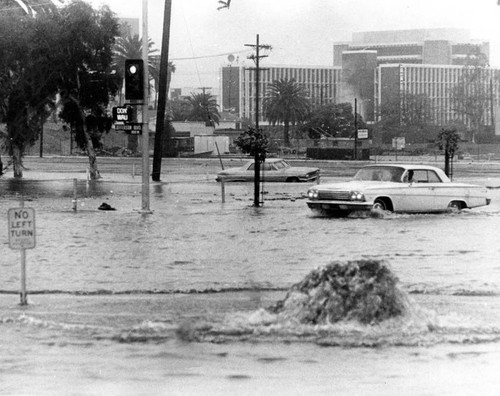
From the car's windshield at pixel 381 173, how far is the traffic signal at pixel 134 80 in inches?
227

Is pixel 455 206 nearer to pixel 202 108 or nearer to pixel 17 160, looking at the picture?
pixel 17 160

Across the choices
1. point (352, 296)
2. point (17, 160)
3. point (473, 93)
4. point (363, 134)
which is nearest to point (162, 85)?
point (17, 160)

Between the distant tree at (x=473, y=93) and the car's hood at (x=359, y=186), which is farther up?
the distant tree at (x=473, y=93)

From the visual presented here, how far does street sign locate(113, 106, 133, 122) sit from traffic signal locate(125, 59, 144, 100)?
0.56 m

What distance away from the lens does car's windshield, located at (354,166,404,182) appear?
2539 cm

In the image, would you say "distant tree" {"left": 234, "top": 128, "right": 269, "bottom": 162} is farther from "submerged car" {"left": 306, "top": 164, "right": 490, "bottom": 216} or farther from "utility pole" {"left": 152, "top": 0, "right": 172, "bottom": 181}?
"utility pole" {"left": 152, "top": 0, "right": 172, "bottom": 181}

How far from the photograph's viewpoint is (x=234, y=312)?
1150 cm

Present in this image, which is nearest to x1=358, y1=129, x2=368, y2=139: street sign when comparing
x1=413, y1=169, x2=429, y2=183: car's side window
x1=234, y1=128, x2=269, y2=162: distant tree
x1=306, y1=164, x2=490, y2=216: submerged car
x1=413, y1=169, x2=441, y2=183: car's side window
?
x1=234, y1=128, x2=269, y2=162: distant tree

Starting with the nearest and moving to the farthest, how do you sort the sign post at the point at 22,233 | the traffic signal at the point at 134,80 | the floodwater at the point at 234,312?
the floodwater at the point at 234,312 < the sign post at the point at 22,233 < the traffic signal at the point at 134,80

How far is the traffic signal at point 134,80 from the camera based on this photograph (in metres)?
26.2

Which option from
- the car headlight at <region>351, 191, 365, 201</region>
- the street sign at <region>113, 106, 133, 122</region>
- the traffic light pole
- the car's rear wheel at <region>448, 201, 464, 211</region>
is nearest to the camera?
the car headlight at <region>351, 191, 365, 201</region>

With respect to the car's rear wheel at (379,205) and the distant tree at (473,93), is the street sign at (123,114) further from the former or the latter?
the distant tree at (473,93)

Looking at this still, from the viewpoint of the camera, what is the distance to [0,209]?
28.6 meters

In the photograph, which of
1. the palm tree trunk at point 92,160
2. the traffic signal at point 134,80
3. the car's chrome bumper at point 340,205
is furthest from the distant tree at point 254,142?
the palm tree trunk at point 92,160
